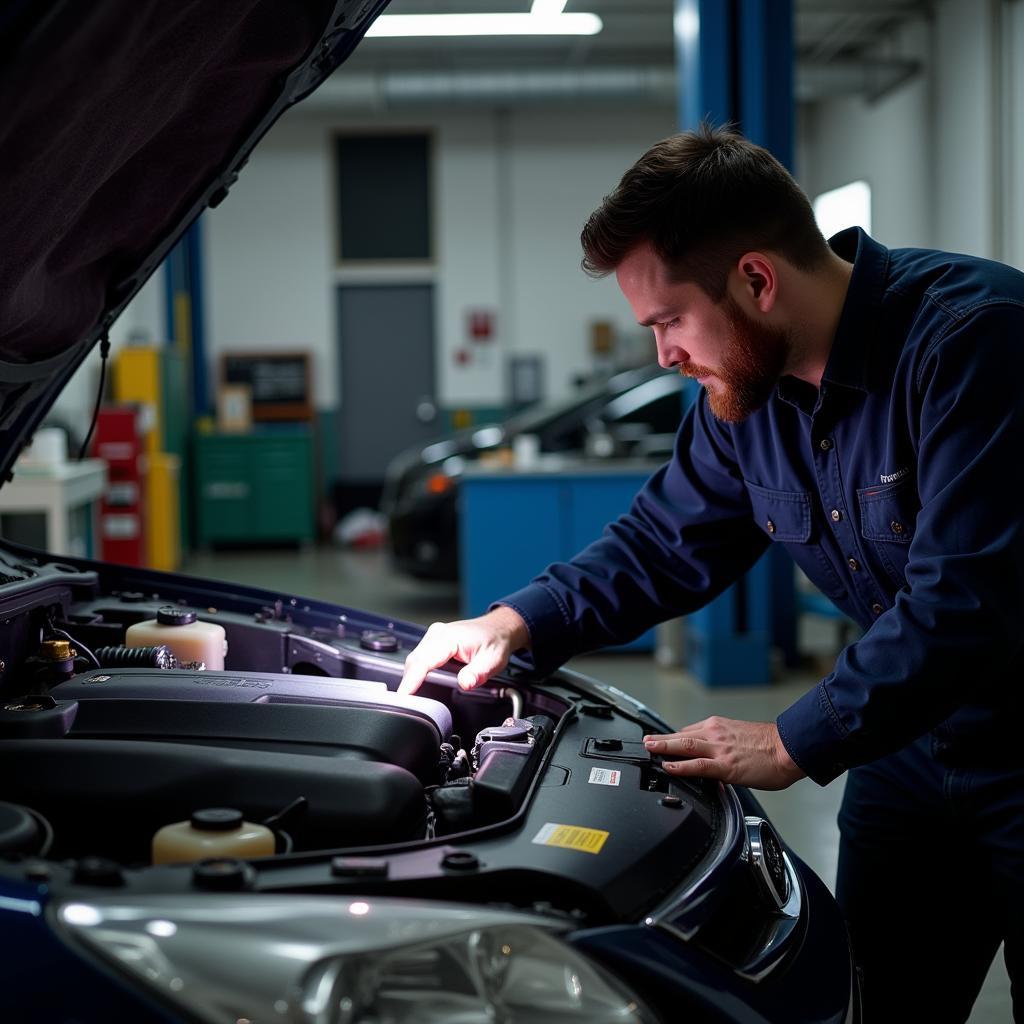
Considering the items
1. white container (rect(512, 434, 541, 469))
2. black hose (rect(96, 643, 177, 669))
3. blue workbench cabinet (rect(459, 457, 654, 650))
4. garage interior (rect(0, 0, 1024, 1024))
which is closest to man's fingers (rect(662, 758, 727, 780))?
black hose (rect(96, 643, 177, 669))

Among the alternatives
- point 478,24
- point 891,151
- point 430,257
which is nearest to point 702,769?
point 478,24

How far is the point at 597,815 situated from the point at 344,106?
8.75 metres

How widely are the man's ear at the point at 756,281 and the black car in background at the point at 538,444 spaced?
4262 mm

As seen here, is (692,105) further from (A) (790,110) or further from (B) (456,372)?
(B) (456,372)

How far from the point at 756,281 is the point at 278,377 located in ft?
29.7

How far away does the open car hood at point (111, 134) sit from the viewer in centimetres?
92

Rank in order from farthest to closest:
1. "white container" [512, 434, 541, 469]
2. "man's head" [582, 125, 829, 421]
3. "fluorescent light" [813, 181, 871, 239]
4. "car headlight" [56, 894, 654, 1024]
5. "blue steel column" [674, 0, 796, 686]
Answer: "fluorescent light" [813, 181, 871, 239] → "white container" [512, 434, 541, 469] → "blue steel column" [674, 0, 796, 686] → "man's head" [582, 125, 829, 421] → "car headlight" [56, 894, 654, 1024]

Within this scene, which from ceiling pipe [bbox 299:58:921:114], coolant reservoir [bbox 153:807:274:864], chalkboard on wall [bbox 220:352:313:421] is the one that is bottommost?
coolant reservoir [bbox 153:807:274:864]

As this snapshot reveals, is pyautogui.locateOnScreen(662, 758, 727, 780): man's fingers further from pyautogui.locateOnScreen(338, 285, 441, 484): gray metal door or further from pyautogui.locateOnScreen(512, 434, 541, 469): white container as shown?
pyautogui.locateOnScreen(338, 285, 441, 484): gray metal door

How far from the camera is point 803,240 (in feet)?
4.35

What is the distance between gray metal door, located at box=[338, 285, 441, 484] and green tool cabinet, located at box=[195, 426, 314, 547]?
3.74 feet

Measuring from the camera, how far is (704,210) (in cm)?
126

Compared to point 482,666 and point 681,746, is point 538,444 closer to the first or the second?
point 482,666

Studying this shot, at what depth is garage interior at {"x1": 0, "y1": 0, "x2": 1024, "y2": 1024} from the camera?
6.93 metres
